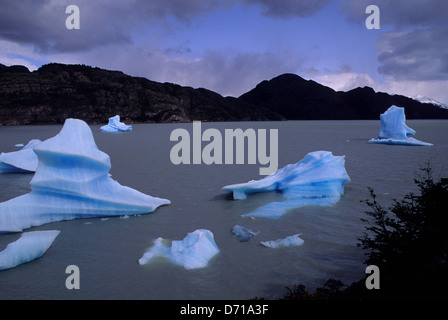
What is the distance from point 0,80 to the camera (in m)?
96.2

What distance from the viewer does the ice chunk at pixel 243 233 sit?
6590 millimetres

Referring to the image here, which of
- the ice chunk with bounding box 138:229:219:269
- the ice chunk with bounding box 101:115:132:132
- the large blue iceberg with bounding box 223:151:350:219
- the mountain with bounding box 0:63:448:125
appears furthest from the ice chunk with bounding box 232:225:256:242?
the mountain with bounding box 0:63:448:125

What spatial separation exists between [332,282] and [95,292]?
11.8ft

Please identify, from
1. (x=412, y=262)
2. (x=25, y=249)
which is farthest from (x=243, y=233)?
(x=25, y=249)

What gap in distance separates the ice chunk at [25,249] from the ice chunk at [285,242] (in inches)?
166

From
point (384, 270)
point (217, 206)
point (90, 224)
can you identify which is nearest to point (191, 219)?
point (217, 206)

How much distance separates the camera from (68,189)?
7578mm

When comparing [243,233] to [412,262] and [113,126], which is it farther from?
[113,126]

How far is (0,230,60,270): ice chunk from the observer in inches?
211

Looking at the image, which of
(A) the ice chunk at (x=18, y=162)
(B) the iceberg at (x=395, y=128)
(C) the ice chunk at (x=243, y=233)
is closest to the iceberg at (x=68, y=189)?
(C) the ice chunk at (x=243, y=233)

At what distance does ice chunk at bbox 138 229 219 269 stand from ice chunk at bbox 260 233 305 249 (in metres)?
1.07

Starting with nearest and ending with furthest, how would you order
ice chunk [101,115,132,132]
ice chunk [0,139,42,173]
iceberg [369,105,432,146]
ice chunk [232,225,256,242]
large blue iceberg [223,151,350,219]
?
ice chunk [232,225,256,242]
large blue iceberg [223,151,350,219]
ice chunk [0,139,42,173]
iceberg [369,105,432,146]
ice chunk [101,115,132,132]

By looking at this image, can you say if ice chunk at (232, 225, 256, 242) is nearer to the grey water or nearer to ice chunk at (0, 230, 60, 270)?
the grey water

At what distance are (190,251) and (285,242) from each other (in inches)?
78.4
